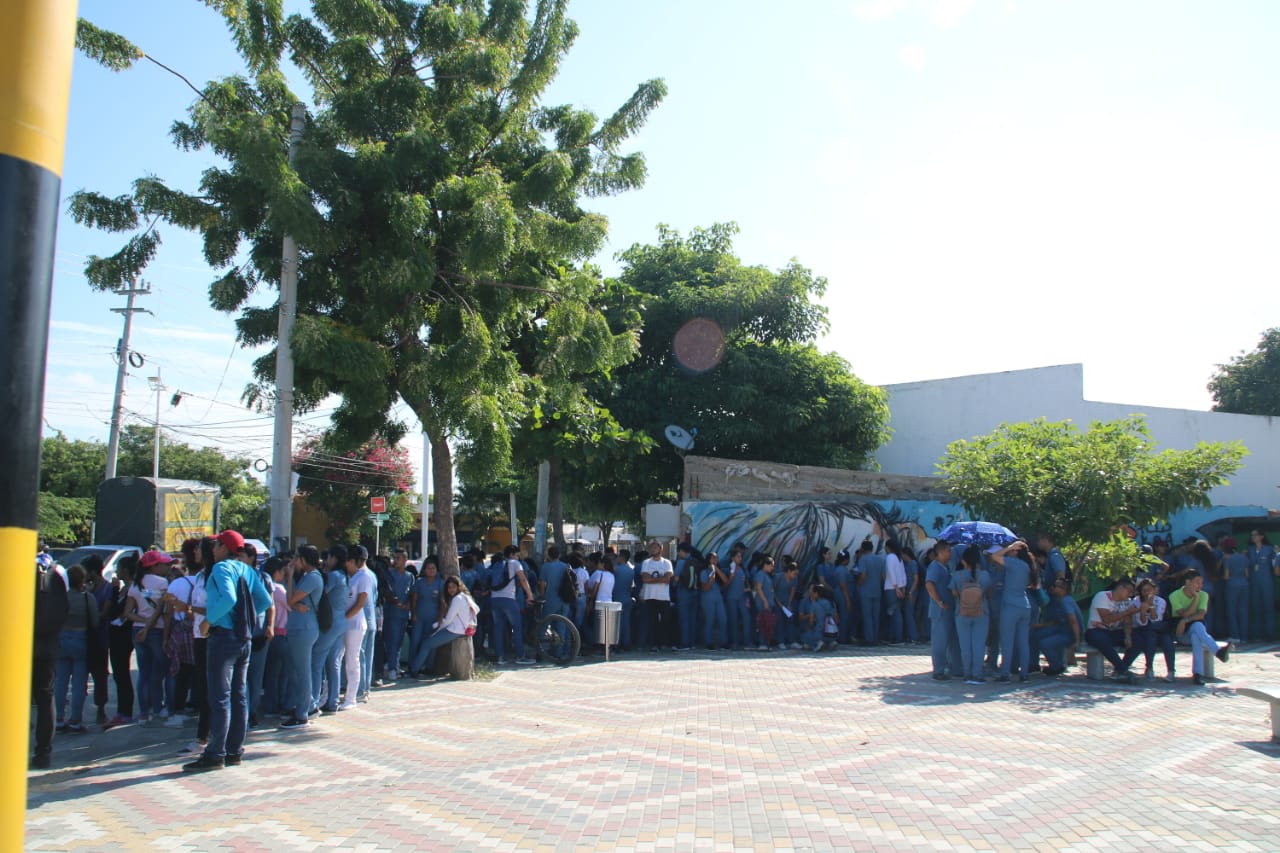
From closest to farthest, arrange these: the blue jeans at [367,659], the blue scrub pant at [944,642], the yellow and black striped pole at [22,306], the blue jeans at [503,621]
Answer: the yellow and black striped pole at [22,306] → the blue jeans at [367,659] → the blue scrub pant at [944,642] → the blue jeans at [503,621]

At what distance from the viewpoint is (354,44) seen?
11.1 meters

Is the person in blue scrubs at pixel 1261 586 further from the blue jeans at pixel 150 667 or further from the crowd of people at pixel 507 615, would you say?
the blue jeans at pixel 150 667

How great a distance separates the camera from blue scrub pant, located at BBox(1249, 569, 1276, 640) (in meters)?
16.3

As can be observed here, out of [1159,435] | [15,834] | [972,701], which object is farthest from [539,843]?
[1159,435]

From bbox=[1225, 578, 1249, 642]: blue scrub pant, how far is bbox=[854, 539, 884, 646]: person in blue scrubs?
5.90 meters

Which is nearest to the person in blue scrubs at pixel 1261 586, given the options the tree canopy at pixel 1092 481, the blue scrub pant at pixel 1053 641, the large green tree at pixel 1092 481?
the large green tree at pixel 1092 481

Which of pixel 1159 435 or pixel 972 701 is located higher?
pixel 1159 435

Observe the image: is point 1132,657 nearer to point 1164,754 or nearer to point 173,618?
point 1164,754

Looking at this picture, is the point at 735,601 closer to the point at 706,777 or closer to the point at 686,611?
the point at 686,611

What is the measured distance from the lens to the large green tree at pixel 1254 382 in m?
39.5

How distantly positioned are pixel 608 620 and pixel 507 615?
153cm

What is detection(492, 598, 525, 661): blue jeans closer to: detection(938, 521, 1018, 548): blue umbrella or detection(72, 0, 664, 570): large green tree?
detection(72, 0, 664, 570): large green tree

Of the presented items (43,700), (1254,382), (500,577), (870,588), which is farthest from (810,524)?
(1254,382)

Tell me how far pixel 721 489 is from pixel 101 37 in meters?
13.8
